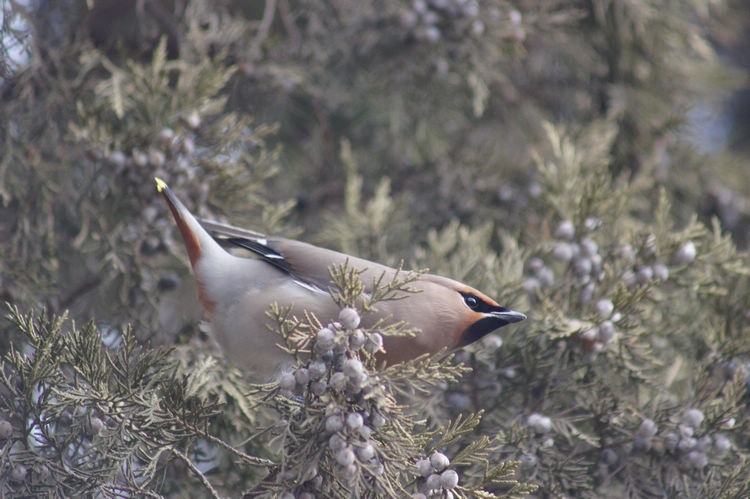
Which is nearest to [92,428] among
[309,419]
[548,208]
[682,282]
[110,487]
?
[110,487]

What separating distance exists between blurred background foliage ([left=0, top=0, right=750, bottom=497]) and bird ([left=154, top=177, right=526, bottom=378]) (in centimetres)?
22

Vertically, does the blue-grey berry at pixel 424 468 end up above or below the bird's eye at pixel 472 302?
above

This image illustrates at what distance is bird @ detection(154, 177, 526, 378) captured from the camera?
8.21 ft

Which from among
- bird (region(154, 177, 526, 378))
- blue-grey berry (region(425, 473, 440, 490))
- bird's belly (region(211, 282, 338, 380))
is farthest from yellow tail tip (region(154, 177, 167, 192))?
blue-grey berry (region(425, 473, 440, 490))

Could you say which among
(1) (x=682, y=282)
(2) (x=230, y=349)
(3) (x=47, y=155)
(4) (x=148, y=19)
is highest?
(4) (x=148, y=19)

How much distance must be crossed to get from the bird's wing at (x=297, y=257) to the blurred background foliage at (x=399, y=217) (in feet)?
0.69

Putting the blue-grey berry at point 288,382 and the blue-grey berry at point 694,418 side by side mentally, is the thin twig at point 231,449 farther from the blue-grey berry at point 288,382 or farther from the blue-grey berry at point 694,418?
the blue-grey berry at point 694,418

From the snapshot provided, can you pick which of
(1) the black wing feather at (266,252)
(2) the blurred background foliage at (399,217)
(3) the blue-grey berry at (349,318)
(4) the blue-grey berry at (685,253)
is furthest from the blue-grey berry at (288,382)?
(4) the blue-grey berry at (685,253)

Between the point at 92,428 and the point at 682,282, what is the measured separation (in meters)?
2.24

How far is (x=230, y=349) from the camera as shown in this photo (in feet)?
8.50

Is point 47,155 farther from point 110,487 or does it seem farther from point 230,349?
point 110,487

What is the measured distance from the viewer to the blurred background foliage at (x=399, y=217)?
2.26 m

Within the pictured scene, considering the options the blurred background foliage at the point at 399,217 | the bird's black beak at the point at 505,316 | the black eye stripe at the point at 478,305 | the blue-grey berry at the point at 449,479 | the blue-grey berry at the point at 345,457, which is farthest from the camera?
the black eye stripe at the point at 478,305

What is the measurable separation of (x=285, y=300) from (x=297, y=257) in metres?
0.20
